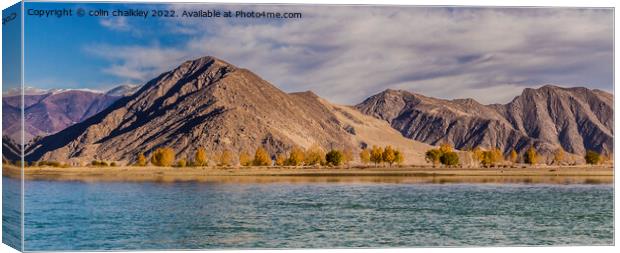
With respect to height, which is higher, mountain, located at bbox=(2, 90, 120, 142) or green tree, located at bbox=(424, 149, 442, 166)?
mountain, located at bbox=(2, 90, 120, 142)

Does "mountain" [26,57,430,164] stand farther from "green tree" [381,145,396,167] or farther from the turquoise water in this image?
the turquoise water

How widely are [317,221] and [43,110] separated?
1267 centimetres

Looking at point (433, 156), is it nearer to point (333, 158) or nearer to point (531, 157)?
point (333, 158)

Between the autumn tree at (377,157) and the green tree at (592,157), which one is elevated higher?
the autumn tree at (377,157)

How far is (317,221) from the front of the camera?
33250 millimetres

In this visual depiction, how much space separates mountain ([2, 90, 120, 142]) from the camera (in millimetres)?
27969

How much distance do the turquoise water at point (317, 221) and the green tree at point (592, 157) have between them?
1.37 meters

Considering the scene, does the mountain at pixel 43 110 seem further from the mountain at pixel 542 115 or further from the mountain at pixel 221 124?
the mountain at pixel 221 124

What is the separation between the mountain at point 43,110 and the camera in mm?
27969

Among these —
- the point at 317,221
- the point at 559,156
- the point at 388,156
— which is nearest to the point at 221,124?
the point at 388,156

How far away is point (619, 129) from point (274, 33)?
1226 cm

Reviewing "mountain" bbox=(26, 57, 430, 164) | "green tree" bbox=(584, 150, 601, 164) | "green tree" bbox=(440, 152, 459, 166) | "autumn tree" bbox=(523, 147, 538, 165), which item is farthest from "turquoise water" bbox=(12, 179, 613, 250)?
"mountain" bbox=(26, 57, 430, 164)

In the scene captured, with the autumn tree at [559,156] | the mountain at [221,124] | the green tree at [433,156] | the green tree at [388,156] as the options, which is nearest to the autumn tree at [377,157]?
the green tree at [388,156]

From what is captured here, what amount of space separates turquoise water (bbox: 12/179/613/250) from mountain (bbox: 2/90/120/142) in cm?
257
